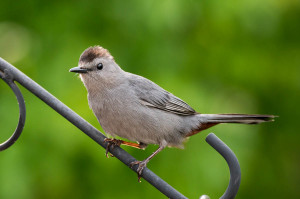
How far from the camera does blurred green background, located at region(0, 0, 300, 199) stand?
14.1 ft

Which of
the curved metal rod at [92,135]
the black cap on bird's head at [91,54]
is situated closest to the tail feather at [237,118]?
the curved metal rod at [92,135]

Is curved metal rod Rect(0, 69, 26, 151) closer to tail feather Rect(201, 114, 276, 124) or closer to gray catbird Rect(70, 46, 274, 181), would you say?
gray catbird Rect(70, 46, 274, 181)

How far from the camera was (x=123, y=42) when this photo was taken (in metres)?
4.70

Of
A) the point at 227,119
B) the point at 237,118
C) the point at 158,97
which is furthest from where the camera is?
the point at 158,97

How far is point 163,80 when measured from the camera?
4496 millimetres

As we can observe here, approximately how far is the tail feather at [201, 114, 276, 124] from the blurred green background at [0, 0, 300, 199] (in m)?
0.30

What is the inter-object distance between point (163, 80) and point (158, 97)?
0.94 ft

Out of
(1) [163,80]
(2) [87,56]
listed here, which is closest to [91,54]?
(2) [87,56]

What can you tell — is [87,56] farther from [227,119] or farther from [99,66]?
[227,119]

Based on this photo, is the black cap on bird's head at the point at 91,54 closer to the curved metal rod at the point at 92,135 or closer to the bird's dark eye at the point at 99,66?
the bird's dark eye at the point at 99,66

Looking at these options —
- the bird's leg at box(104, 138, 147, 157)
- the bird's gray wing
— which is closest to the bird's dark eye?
the bird's gray wing

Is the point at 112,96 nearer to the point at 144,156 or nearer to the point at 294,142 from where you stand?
the point at 144,156

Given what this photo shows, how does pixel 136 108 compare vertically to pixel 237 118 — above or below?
below

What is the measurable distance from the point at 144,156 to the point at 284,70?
69.9 inches
